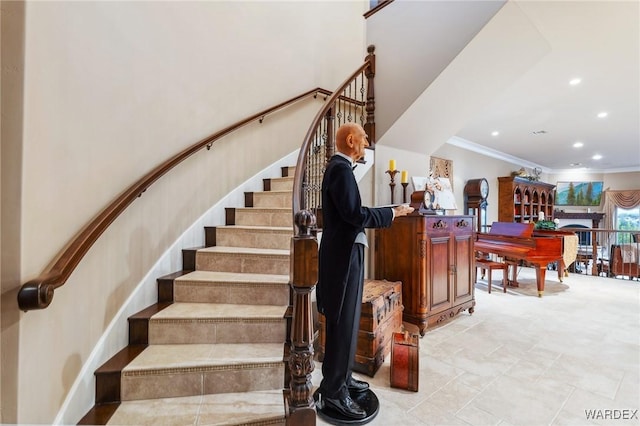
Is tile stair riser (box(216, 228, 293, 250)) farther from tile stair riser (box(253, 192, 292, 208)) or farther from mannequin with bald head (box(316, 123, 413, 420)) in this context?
mannequin with bald head (box(316, 123, 413, 420))

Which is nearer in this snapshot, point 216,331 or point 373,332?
point 216,331

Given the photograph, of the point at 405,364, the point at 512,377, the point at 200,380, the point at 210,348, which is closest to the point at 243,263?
the point at 210,348

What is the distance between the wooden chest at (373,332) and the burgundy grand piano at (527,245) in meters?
2.85

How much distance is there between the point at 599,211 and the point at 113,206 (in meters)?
13.1

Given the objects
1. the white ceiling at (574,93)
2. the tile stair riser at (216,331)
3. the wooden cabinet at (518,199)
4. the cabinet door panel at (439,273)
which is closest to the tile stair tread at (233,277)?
the tile stair riser at (216,331)

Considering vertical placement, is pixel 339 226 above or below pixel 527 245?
above

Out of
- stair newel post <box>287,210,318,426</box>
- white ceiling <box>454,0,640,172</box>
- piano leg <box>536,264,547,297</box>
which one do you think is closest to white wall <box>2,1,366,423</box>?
stair newel post <box>287,210,318,426</box>

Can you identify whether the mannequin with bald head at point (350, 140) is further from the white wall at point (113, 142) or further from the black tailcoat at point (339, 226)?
the white wall at point (113, 142)

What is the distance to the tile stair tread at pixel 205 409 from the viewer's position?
1427mm

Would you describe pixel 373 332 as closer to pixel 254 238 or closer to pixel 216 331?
pixel 216 331

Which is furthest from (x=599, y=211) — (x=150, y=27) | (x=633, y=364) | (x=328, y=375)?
(x=150, y=27)

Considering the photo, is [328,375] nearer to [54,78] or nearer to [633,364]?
[54,78]

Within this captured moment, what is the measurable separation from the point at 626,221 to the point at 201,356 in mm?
12900

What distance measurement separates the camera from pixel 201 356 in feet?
5.63
